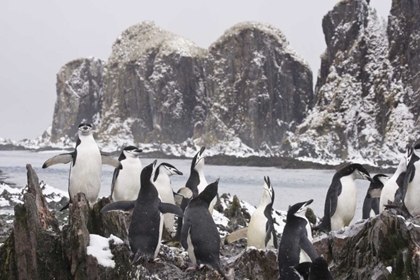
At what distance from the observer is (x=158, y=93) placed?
146 m

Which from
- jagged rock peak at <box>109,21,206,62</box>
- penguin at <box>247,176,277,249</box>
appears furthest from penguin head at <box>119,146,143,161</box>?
jagged rock peak at <box>109,21,206,62</box>

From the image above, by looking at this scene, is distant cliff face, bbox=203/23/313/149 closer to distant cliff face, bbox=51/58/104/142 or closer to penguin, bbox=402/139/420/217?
distant cliff face, bbox=51/58/104/142

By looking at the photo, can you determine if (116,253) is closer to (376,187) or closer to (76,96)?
(376,187)

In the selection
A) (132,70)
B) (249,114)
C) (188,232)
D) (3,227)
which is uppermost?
(132,70)

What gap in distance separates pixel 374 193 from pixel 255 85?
393 feet

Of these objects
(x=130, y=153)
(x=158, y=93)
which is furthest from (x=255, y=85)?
(x=130, y=153)

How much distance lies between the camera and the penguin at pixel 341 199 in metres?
9.47

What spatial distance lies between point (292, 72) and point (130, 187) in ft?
424

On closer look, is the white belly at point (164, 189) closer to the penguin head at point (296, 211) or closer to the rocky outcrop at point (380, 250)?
the penguin head at point (296, 211)

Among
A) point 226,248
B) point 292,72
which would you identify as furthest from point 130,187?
point 292,72

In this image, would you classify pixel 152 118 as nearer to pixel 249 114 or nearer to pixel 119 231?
pixel 249 114

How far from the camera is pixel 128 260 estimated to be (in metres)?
6.23

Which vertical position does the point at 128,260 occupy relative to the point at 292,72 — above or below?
below

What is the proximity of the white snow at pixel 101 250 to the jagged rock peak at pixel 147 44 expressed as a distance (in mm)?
140237
